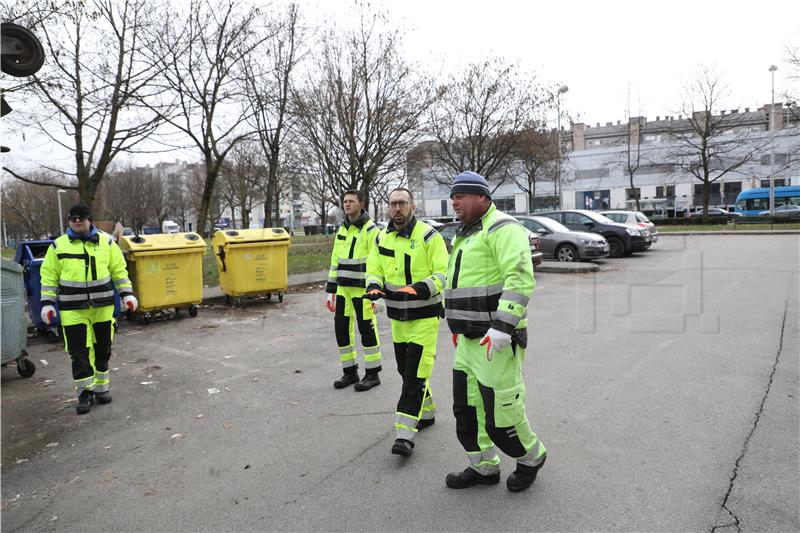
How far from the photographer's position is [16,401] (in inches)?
208

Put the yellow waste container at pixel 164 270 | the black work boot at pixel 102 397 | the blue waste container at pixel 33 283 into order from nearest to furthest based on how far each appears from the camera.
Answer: the black work boot at pixel 102 397 < the blue waste container at pixel 33 283 < the yellow waste container at pixel 164 270

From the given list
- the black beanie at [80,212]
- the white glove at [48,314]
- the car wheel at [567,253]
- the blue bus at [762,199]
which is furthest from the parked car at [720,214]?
the white glove at [48,314]

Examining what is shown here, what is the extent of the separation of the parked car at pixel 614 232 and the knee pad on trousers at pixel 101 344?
609 inches

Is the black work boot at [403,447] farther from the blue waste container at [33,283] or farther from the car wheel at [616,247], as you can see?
the car wheel at [616,247]

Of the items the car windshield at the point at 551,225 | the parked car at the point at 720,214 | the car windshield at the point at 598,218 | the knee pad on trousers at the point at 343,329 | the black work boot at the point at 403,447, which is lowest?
the black work boot at the point at 403,447

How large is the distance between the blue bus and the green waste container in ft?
174

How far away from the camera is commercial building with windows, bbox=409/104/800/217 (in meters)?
52.0

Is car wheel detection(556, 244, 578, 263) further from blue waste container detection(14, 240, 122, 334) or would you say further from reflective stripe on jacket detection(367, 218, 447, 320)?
reflective stripe on jacket detection(367, 218, 447, 320)

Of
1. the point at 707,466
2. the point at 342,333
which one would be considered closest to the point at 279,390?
the point at 342,333

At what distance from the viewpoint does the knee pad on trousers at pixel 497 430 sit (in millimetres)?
3008

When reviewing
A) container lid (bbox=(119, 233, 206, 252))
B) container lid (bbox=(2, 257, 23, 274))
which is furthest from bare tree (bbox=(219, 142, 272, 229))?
container lid (bbox=(2, 257, 23, 274))

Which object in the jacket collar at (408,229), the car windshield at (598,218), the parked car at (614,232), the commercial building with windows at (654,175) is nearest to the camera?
the jacket collar at (408,229)

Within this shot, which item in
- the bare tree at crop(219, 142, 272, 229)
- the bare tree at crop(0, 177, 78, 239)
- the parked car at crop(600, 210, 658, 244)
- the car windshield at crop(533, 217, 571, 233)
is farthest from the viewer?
the bare tree at crop(0, 177, 78, 239)

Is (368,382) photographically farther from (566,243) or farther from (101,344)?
(566,243)
